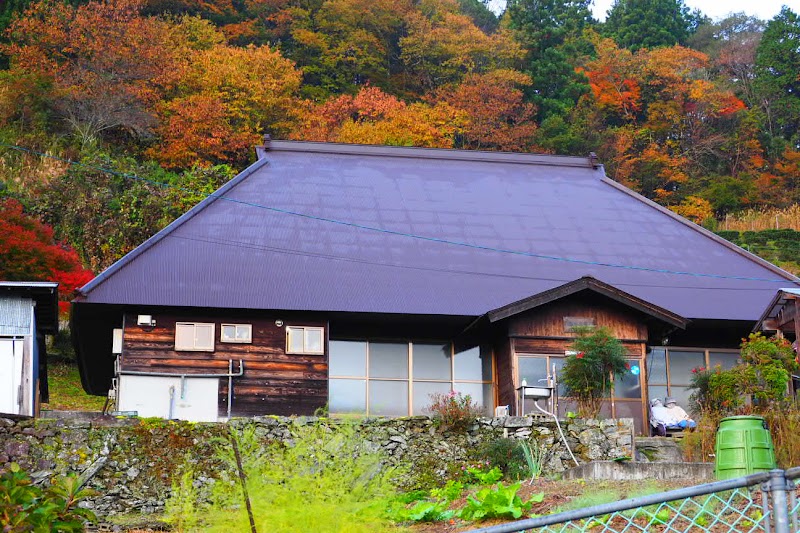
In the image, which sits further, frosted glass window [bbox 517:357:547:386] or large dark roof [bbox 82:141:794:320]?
large dark roof [bbox 82:141:794:320]

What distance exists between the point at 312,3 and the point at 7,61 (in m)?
15.0

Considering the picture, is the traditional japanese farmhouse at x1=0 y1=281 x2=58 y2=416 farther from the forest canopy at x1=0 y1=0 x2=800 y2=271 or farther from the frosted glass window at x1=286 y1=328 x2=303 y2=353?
the forest canopy at x1=0 y1=0 x2=800 y2=271

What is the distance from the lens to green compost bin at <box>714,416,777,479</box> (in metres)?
11.8

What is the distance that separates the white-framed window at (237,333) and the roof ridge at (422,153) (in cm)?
711

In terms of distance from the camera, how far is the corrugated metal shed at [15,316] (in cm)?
1831

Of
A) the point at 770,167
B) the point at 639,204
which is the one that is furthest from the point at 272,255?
the point at 770,167

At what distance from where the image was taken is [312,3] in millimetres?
55219

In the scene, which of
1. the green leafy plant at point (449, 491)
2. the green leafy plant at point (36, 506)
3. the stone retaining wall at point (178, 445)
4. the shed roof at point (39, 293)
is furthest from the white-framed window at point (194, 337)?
the green leafy plant at point (36, 506)

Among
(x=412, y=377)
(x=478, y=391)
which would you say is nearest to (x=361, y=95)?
(x=412, y=377)

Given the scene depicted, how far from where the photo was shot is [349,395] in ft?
70.7

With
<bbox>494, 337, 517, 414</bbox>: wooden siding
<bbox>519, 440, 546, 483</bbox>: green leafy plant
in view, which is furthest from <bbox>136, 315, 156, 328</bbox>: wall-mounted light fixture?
<bbox>519, 440, 546, 483</bbox>: green leafy plant

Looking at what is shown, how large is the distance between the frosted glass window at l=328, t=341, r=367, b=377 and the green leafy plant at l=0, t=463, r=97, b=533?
1447cm

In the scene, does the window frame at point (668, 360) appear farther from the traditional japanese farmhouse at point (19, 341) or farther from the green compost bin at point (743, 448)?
the traditional japanese farmhouse at point (19, 341)

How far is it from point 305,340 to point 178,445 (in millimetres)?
5118
